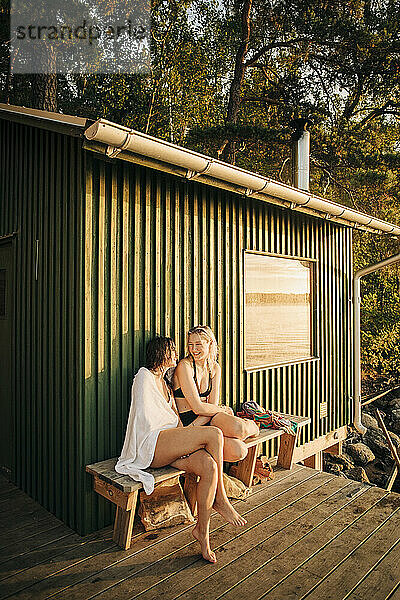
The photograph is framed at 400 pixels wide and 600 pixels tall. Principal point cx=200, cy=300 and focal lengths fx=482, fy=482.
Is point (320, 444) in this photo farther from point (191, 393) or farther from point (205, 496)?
point (205, 496)

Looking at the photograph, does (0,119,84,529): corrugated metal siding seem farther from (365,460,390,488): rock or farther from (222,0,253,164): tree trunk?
(222,0,253,164): tree trunk

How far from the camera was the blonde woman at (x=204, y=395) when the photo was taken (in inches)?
141

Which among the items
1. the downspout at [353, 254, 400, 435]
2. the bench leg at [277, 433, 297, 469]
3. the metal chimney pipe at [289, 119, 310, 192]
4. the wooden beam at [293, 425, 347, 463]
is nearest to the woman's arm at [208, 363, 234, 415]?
the bench leg at [277, 433, 297, 469]

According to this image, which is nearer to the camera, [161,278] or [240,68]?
[161,278]

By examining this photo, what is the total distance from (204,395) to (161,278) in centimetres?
100

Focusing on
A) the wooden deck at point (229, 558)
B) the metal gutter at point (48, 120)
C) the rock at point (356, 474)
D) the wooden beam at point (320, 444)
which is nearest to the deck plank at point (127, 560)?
the wooden deck at point (229, 558)

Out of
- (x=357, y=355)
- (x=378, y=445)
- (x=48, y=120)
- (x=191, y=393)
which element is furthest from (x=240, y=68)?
(x=191, y=393)

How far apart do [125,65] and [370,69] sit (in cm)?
706

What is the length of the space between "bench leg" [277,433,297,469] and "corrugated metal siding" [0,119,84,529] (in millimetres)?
2149

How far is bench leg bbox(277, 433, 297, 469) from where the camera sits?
4.65 meters

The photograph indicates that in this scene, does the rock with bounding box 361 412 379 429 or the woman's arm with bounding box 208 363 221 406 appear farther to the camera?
the rock with bounding box 361 412 379 429

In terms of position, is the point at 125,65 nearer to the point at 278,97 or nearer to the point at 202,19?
the point at 202,19

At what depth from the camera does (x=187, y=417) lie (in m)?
3.70

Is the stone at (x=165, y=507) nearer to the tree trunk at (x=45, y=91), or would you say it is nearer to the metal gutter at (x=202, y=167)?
the metal gutter at (x=202, y=167)
